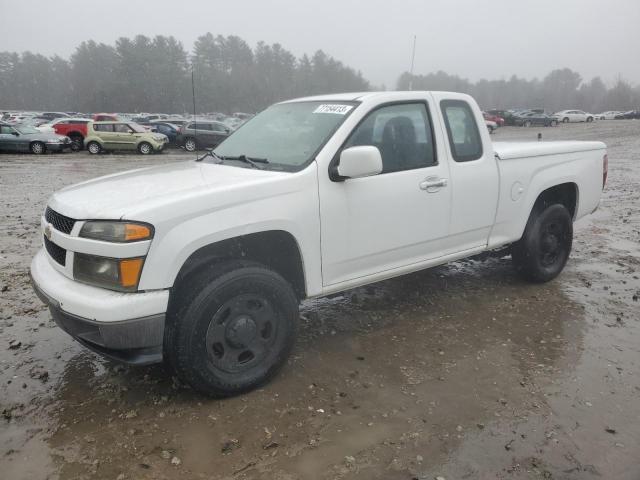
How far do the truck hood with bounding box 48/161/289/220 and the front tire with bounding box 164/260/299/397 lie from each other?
18.9 inches

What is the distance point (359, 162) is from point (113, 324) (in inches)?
66.7

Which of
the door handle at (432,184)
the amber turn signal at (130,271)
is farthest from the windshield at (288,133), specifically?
the amber turn signal at (130,271)

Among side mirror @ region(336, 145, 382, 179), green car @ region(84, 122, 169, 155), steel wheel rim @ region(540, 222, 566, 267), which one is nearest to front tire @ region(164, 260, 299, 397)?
side mirror @ region(336, 145, 382, 179)

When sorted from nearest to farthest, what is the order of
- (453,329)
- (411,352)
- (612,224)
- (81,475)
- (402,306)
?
(81,475) < (411,352) < (453,329) < (402,306) < (612,224)

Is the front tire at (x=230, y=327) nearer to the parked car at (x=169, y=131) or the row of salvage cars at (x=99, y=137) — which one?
the row of salvage cars at (x=99, y=137)

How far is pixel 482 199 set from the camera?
4.14 meters

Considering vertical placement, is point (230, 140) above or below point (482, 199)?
above

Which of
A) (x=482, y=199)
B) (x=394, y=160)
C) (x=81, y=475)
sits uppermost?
(x=394, y=160)

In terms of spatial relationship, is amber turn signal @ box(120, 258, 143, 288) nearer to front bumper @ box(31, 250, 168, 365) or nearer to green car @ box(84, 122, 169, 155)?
front bumper @ box(31, 250, 168, 365)

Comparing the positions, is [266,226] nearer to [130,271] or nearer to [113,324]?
[130,271]

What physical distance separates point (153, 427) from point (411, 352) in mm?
1865

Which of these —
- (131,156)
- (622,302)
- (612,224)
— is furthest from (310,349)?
(131,156)

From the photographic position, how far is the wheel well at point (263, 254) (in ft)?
9.61

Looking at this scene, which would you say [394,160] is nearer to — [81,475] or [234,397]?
[234,397]
